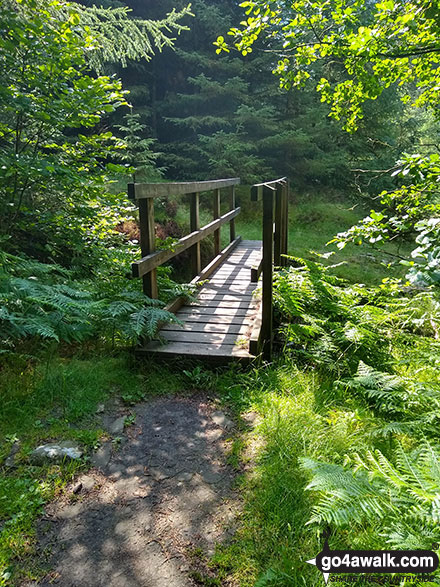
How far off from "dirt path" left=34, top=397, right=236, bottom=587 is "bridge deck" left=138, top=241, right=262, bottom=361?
3.28 feet

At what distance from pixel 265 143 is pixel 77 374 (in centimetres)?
1216

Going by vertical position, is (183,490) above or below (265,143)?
below

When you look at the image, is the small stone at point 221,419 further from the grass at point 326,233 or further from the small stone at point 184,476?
the grass at point 326,233

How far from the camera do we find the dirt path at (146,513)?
179cm

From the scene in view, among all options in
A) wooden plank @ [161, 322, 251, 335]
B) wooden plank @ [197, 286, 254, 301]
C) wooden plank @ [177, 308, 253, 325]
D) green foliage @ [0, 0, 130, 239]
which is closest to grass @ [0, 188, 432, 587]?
wooden plank @ [161, 322, 251, 335]

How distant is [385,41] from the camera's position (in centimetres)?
365

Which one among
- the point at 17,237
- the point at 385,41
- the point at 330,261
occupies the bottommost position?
the point at 330,261

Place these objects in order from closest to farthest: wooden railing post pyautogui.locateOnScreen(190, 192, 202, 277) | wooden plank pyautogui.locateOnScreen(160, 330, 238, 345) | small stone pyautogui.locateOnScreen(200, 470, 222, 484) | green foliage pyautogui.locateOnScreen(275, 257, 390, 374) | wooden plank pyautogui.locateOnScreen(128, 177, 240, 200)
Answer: small stone pyautogui.locateOnScreen(200, 470, 222, 484) < wooden plank pyautogui.locateOnScreen(128, 177, 240, 200) < green foliage pyautogui.locateOnScreen(275, 257, 390, 374) < wooden plank pyautogui.locateOnScreen(160, 330, 238, 345) < wooden railing post pyautogui.locateOnScreen(190, 192, 202, 277)

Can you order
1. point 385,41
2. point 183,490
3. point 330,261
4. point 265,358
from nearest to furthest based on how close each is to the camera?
point 183,490
point 385,41
point 265,358
point 330,261

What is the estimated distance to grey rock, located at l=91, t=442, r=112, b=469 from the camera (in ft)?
8.18

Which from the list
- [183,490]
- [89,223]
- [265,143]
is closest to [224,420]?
[183,490]

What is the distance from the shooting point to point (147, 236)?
3965mm

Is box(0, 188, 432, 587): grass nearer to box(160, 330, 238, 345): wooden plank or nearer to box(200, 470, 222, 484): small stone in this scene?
box(200, 470, 222, 484): small stone

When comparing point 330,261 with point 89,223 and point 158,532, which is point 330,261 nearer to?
point 89,223
